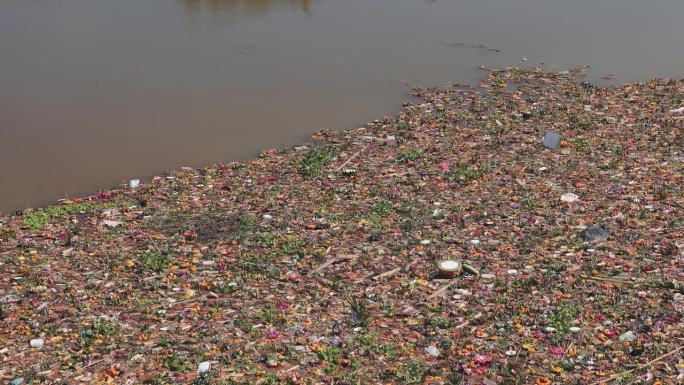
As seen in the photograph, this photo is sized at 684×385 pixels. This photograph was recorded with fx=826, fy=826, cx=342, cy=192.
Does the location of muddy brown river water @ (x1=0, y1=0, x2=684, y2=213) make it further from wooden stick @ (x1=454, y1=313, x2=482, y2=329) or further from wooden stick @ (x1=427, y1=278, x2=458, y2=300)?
wooden stick @ (x1=454, y1=313, x2=482, y2=329)

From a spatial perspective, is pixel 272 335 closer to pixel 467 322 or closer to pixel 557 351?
pixel 467 322

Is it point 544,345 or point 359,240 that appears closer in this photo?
point 544,345

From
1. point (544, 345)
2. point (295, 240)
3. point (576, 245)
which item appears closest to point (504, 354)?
point (544, 345)

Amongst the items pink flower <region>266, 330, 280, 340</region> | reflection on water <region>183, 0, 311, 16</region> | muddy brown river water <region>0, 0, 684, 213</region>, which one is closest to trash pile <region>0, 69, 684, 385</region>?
pink flower <region>266, 330, 280, 340</region>

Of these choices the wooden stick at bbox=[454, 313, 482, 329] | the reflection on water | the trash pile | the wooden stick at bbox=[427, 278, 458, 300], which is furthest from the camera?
the reflection on water

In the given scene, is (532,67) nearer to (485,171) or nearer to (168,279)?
(485,171)

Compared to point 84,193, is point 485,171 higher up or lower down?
higher up

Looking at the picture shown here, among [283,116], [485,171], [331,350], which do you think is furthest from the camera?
[283,116]

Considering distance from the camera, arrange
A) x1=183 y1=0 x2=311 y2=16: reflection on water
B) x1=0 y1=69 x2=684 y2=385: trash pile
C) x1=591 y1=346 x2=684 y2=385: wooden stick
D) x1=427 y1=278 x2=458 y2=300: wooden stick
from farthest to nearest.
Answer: x1=183 y1=0 x2=311 y2=16: reflection on water → x1=427 y1=278 x2=458 y2=300: wooden stick → x1=0 y1=69 x2=684 y2=385: trash pile → x1=591 y1=346 x2=684 y2=385: wooden stick
